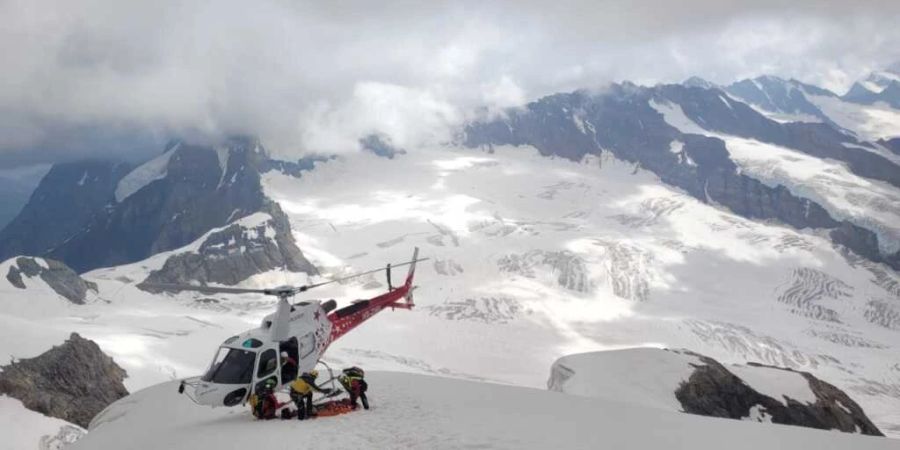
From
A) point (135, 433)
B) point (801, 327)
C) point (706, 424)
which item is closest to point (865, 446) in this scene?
point (706, 424)

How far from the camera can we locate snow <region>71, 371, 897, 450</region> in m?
14.0

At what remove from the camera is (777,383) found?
129 feet

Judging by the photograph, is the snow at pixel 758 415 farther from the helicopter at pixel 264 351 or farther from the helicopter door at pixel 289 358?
the helicopter door at pixel 289 358

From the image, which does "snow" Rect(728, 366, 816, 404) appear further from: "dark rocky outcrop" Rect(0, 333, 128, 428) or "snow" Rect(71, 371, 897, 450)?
"dark rocky outcrop" Rect(0, 333, 128, 428)

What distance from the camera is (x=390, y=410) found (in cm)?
1805

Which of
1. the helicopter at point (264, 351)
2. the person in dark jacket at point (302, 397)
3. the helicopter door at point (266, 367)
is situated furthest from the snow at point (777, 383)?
the helicopter door at point (266, 367)

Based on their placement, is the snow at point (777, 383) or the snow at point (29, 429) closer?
the snow at point (777, 383)

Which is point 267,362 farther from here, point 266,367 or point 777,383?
point 777,383

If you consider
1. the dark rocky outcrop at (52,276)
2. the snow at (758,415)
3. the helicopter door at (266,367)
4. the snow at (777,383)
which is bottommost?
the dark rocky outcrop at (52,276)

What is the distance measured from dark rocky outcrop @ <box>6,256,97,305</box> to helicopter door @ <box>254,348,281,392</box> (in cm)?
16617

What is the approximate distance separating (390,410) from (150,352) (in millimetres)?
102684

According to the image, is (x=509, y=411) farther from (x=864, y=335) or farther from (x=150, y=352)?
(x=864, y=335)

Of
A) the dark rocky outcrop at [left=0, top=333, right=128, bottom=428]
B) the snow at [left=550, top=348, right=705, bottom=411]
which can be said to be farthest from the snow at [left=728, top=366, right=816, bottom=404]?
the dark rocky outcrop at [left=0, top=333, right=128, bottom=428]

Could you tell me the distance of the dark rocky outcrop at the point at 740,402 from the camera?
112 feet
